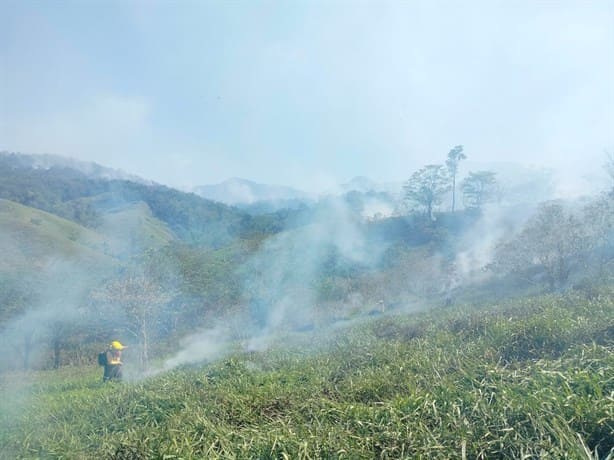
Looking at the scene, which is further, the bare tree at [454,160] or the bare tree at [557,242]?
the bare tree at [454,160]

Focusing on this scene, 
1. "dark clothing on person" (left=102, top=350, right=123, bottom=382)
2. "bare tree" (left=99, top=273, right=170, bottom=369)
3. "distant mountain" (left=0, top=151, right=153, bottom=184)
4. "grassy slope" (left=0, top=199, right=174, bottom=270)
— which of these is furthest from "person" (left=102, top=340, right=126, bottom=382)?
"distant mountain" (left=0, top=151, right=153, bottom=184)

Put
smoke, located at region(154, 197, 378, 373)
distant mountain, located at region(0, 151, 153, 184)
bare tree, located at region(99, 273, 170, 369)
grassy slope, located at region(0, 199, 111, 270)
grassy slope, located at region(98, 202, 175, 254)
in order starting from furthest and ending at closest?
distant mountain, located at region(0, 151, 153, 184)
grassy slope, located at region(98, 202, 175, 254)
grassy slope, located at region(0, 199, 111, 270)
smoke, located at region(154, 197, 378, 373)
bare tree, located at region(99, 273, 170, 369)

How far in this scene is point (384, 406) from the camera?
4906mm

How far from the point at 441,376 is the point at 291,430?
2511mm

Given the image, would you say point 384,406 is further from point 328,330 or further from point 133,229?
point 133,229

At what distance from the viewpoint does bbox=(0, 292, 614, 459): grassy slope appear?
383 cm

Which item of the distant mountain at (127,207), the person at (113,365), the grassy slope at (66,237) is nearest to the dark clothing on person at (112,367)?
the person at (113,365)

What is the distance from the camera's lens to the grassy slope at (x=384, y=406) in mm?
3834

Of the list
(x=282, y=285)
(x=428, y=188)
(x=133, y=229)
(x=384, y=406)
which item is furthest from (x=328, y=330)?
(x=133, y=229)

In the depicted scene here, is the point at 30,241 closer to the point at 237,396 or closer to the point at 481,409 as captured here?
the point at 237,396

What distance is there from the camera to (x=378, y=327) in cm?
1402

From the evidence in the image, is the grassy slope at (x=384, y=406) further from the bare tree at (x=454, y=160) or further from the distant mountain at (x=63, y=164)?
the distant mountain at (x=63, y=164)

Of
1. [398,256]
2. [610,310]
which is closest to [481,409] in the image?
[610,310]

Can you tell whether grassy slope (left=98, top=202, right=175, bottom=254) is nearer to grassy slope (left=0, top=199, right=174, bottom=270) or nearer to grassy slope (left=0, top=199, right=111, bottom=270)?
grassy slope (left=0, top=199, right=174, bottom=270)
